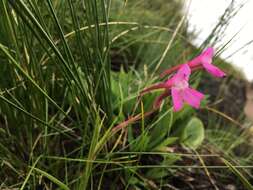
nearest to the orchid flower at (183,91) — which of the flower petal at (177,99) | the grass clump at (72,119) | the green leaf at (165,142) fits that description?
the flower petal at (177,99)

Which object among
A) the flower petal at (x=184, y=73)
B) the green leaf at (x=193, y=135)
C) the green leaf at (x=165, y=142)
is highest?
the flower petal at (x=184, y=73)

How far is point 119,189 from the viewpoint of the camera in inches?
50.8

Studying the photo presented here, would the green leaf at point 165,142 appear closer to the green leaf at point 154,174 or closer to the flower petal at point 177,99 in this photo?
the green leaf at point 154,174

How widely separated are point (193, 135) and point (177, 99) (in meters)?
0.63

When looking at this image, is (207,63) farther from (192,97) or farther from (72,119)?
(72,119)

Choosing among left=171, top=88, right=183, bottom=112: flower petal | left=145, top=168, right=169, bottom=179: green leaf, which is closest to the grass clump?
left=145, top=168, right=169, bottom=179: green leaf

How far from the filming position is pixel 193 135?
64.4 inches

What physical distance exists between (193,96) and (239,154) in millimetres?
1248

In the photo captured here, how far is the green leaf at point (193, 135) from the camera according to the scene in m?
1.58

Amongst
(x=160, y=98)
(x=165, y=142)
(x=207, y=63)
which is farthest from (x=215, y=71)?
(x=165, y=142)

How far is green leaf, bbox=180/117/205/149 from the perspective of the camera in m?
1.58

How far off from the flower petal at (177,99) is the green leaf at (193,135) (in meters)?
0.50

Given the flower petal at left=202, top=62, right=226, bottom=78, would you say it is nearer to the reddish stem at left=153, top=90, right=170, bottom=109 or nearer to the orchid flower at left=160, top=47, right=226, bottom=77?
the orchid flower at left=160, top=47, right=226, bottom=77

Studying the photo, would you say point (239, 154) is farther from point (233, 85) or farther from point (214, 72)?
point (214, 72)
